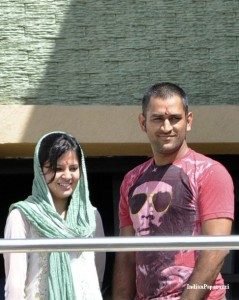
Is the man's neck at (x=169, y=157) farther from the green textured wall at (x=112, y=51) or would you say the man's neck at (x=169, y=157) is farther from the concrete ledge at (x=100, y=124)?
the green textured wall at (x=112, y=51)

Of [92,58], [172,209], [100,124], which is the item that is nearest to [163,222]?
[172,209]

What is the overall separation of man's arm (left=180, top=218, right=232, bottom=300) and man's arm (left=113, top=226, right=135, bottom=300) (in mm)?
378

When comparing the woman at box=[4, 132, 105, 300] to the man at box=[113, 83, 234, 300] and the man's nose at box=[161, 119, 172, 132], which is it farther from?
the man's nose at box=[161, 119, 172, 132]

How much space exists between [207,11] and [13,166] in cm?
138

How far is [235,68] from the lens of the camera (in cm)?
616

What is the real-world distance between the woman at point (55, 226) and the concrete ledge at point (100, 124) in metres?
1.18

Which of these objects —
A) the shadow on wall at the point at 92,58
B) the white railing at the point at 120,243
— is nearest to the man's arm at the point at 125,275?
the white railing at the point at 120,243

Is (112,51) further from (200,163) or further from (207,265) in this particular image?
(207,265)

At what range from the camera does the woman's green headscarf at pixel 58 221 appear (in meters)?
4.58

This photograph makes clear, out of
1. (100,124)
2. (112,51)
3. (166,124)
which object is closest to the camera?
(166,124)

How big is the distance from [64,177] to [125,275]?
49cm

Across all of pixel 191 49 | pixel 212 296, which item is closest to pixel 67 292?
pixel 212 296

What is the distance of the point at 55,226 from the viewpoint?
4652mm

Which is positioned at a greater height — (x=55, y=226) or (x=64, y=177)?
(x=64, y=177)
